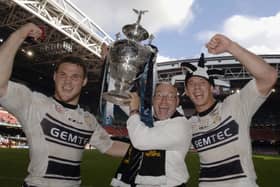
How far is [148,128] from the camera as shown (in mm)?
2564

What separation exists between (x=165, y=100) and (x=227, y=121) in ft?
1.84

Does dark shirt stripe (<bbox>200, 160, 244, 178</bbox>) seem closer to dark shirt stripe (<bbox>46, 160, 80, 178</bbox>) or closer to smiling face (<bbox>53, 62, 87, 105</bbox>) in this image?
dark shirt stripe (<bbox>46, 160, 80, 178</bbox>)

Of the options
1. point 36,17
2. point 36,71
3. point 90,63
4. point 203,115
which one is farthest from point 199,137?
point 36,71

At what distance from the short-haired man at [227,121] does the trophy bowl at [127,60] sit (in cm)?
45

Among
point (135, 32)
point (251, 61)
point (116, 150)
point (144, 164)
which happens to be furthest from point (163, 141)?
point (135, 32)

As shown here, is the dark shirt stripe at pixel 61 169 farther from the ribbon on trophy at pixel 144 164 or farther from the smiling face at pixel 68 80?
the smiling face at pixel 68 80

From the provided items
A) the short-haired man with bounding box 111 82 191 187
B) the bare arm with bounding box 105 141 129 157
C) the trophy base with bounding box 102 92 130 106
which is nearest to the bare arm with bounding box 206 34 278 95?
the short-haired man with bounding box 111 82 191 187

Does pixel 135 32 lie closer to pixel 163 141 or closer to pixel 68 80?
pixel 68 80

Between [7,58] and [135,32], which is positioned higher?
[135,32]

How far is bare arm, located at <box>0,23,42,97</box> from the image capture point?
2340mm

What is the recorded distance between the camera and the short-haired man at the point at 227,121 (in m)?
A: 2.58

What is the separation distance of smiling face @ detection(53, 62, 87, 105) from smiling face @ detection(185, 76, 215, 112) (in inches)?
37.1

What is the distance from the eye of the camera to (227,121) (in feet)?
9.16

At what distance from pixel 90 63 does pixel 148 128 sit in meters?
30.2
